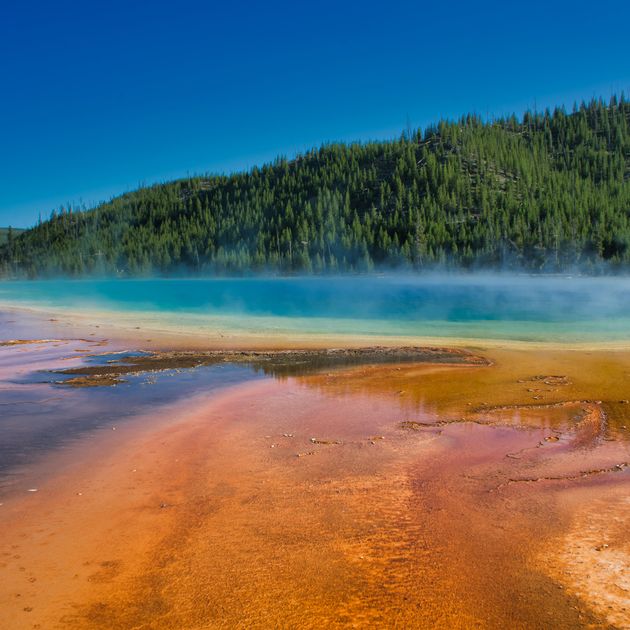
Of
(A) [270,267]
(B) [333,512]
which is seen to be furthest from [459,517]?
(A) [270,267]

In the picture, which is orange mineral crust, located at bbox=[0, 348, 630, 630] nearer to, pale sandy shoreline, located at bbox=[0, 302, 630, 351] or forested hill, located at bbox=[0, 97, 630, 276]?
pale sandy shoreline, located at bbox=[0, 302, 630, 351]

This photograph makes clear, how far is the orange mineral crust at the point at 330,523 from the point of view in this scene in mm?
4949

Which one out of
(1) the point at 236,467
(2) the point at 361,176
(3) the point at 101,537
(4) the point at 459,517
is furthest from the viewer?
(2) the point at 361,176

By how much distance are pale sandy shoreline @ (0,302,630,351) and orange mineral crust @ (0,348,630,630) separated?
10.3 m

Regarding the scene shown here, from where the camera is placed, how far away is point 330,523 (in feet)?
21.6

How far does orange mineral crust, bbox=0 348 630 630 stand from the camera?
4949mm

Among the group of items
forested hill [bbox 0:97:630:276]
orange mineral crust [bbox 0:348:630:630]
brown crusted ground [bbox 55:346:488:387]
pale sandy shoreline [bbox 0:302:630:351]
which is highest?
forested hill [bbox 0:97:630:276]

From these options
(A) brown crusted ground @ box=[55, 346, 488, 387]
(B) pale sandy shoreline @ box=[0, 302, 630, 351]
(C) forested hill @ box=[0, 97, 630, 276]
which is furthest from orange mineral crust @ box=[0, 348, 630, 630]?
(C) forested hill @ box=[0, 97, 630, 276]

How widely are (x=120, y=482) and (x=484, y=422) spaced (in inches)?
270

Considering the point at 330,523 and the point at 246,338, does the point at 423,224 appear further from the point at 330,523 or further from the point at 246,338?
the point at 330,523

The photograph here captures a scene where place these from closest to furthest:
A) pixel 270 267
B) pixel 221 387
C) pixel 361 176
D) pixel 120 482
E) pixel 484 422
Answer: pixel 120 482 < pixel 484 422 < pixel 221 387 < pixel 270 267 < pixel 361 176

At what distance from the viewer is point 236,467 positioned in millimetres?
8562

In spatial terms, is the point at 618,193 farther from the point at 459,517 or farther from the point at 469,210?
the point at 459,517

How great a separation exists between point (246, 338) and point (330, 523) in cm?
1852
